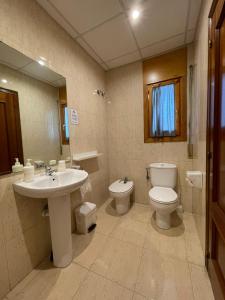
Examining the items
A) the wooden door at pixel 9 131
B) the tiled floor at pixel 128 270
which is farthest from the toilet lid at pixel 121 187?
the wooden door at pixel 9 131

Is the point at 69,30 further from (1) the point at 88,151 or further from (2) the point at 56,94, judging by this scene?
(1) the point at 88,151

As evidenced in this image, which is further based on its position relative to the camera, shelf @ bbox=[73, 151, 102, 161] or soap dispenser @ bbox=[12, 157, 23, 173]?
shelf @ bbox=[73, 151, 102, 161]

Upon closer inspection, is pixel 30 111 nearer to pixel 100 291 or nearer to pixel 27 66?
pixel 27 66

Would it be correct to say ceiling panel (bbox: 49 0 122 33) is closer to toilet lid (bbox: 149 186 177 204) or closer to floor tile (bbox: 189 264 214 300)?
toilet lid (bbox: 149 186 177 204)

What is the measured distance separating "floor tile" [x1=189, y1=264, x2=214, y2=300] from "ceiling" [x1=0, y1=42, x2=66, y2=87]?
225 cm

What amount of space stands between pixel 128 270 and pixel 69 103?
6.09ft

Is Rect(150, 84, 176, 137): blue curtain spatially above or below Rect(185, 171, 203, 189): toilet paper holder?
above

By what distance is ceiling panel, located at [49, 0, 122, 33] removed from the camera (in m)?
1.28

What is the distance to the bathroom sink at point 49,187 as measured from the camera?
984 millimetres

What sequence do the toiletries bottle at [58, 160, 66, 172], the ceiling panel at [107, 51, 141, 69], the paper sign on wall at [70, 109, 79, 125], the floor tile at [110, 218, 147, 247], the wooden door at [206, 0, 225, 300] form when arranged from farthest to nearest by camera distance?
the ceiling panel at [107, 51, 141, 69] → the paper sign on wall at [70, 109, 79, 125] → the floor tile at [110, 218, 147, 247] → the toiletries bottle at [58, 160, 66, 172] → the wooden door at [206, 0, 225, 300]

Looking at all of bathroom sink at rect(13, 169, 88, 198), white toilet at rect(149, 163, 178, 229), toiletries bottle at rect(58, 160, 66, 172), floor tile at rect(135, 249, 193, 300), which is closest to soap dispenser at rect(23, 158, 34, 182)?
bathroom sink at rect(13, 169, 88, 198)

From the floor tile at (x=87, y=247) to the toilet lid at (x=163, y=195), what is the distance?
0.79m

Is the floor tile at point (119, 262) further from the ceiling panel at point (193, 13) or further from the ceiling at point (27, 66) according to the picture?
the ceiling panel at point (193, 13)

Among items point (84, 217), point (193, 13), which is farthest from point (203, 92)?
point (84, 217)
